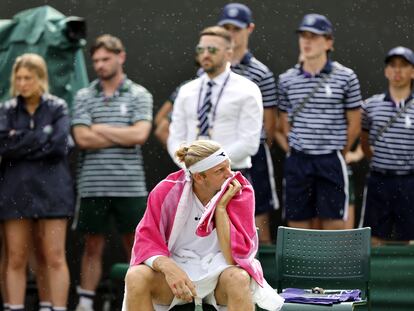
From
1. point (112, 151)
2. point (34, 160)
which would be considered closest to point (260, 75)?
point (112, 151)

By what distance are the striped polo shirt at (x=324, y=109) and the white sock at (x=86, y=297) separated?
5.64 ft

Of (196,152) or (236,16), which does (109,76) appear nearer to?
(236,16)

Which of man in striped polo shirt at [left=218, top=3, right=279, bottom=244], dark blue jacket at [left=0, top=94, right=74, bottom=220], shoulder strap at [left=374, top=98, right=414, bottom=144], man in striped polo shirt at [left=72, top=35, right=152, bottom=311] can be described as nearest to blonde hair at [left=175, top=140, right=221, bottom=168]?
dark blue jacket at [left=0, top=94, right=74, bottom=220]

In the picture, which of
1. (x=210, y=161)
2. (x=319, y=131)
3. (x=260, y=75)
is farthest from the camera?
(x=260, y=75)

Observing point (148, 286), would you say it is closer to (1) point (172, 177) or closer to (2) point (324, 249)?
(1) point (172, 177)

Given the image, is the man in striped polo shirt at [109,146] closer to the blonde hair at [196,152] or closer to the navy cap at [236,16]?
the navy cap at [236,16]

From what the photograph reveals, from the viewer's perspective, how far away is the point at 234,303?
7250mm

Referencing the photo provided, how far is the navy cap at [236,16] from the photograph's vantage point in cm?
995

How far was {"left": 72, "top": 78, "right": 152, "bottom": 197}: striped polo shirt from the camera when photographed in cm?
978

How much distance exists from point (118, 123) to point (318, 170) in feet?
4.62

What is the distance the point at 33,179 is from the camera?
952cm

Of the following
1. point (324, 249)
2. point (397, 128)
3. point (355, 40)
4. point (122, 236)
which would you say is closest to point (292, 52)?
point (355, 40)

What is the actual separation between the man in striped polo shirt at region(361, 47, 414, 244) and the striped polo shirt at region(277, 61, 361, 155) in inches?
11.1

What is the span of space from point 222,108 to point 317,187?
36.8 inches
